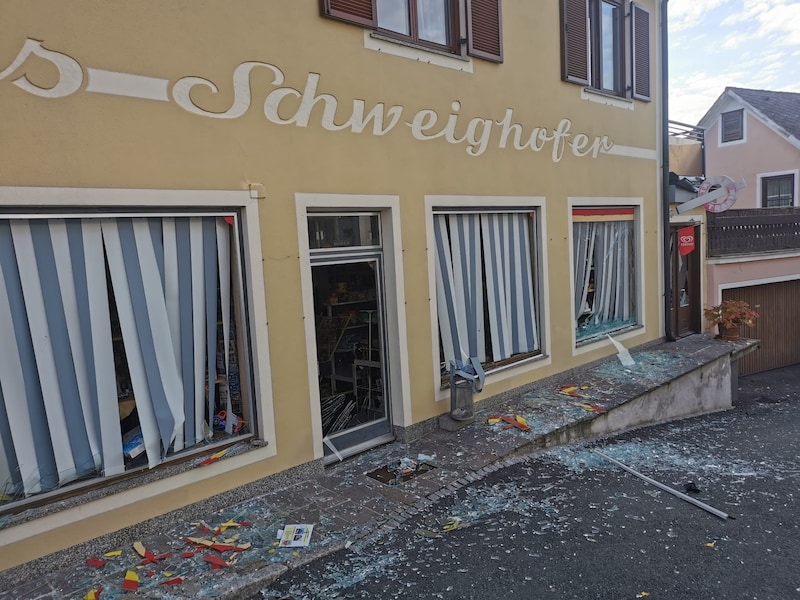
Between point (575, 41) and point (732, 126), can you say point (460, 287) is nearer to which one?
point (575, 41)

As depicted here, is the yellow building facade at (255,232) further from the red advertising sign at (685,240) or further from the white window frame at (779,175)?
the white window frame at (779,175)

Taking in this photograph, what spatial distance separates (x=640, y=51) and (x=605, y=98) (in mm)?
1425

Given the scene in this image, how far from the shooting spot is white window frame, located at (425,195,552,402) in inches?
249

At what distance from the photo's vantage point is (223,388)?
4.90 m

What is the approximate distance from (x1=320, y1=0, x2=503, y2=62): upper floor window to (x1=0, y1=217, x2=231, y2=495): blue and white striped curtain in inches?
92.5

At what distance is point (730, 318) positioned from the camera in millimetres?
11078

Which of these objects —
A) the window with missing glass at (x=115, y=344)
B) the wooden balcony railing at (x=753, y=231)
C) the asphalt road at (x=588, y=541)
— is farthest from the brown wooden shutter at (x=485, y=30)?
the wooden balcony railing at (x=753, y=231)

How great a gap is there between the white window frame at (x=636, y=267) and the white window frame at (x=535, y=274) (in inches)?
26.8

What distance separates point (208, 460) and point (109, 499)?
0.74 metres

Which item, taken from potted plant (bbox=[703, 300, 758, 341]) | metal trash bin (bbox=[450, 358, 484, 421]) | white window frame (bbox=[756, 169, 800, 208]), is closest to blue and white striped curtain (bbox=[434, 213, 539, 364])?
metal trash bin (bbox=[450, 358, 484, 421])

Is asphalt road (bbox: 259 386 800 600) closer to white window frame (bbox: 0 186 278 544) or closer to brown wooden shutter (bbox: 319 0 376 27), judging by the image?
white window frame (bbox: 0 186 278 544)

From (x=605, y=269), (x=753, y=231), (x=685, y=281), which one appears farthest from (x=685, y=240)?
(x=753, y=231)

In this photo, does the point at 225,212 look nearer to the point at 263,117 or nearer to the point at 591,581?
the point at 263,117

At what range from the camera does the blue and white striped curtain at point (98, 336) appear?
3766mm
